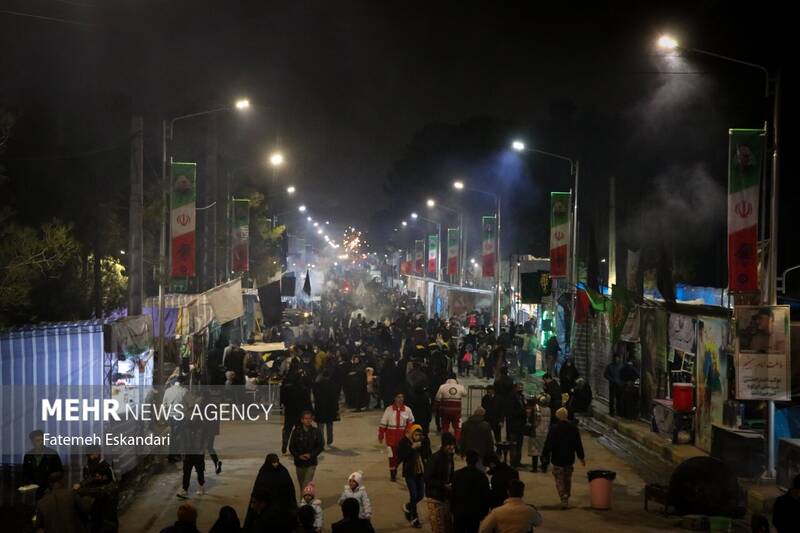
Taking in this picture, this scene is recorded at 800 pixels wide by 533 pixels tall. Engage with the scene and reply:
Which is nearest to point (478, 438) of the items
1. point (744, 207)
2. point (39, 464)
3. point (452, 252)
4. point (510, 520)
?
point (510, 520)

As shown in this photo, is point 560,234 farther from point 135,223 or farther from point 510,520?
point 510,520

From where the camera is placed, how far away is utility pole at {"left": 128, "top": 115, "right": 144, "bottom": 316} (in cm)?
1842

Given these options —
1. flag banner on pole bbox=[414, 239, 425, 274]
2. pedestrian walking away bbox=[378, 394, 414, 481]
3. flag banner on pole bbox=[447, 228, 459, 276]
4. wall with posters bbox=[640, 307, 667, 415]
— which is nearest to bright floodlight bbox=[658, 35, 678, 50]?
pedestrian walking away bbox=[378, 394, 414, 481]

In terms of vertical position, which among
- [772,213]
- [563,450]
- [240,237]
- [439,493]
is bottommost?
[439,493]

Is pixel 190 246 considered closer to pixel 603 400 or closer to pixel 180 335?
pixel 180 335

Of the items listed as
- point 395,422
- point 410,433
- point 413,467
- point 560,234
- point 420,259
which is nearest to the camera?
point 413,467

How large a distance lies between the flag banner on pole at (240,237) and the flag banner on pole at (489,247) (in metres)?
10.4

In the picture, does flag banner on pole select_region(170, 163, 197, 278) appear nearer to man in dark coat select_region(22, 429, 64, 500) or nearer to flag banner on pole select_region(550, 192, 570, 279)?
man in dark coat select_region(22, 429, 64, 500)

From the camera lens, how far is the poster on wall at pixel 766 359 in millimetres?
14797

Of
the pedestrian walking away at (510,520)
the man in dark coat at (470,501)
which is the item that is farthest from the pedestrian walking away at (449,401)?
the pedestrian walking away at (510,520)

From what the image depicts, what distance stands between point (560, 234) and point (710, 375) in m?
11.6

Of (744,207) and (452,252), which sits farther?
(452,252)

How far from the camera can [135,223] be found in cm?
1838

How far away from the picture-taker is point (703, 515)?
1216 cm
